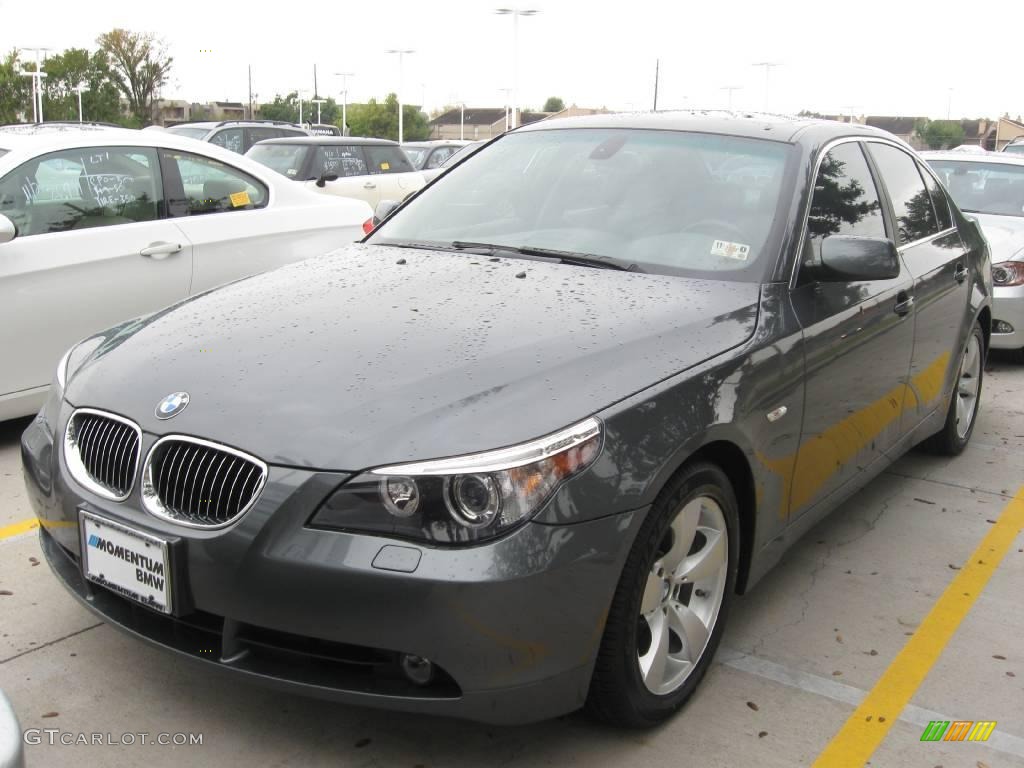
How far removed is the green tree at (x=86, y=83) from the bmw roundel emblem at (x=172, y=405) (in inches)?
2551

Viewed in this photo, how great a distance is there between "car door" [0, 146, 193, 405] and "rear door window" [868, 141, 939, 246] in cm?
356

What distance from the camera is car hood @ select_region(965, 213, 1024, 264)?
786 centimetres

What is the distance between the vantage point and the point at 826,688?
10.8 feet

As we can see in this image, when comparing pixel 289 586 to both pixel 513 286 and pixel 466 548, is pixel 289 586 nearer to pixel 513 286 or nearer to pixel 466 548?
pixel 466 548

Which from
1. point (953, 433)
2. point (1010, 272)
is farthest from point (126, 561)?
point (1010, 272)

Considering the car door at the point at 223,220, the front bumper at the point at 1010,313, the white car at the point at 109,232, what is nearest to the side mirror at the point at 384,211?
the car door at the point at 223,220

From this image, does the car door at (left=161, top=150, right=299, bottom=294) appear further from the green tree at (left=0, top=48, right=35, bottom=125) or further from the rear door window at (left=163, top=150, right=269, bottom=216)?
the green tree at (left=0, top=48, right=35, bottom=125)

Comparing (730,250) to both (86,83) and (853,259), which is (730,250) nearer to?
(853,259)

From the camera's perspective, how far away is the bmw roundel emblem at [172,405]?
2.69m

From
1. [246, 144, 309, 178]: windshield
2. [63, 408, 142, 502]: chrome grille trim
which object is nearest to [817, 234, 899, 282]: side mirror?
[63, 408, 142, 502]: chrome grille trim

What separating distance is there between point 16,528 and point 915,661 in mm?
3386

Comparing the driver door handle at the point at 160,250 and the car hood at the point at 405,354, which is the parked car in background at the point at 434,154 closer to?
the driver door handle at the point at 160,250

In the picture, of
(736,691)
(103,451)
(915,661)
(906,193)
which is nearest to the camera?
(103,451)

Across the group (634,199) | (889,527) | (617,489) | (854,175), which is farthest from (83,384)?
(889,527)
